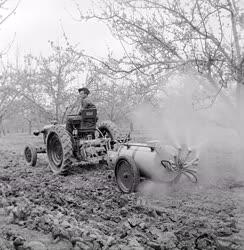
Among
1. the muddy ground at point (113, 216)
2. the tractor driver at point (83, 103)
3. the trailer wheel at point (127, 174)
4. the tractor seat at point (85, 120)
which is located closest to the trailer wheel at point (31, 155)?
the tractor driver at point (83, 103)

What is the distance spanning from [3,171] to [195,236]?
234 inches

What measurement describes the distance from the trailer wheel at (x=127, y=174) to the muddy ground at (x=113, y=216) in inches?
7.0

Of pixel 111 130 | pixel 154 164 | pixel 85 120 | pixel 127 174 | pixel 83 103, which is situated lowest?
pixel 127 174

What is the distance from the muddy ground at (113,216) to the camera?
3.99 meters

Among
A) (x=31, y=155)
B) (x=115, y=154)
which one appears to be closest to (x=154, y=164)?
(x=115, y=154)

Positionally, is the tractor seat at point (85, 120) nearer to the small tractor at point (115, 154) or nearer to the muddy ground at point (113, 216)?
the small tractor at point (115, 154)

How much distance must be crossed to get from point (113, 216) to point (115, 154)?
2504mm

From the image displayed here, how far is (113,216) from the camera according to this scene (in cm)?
513

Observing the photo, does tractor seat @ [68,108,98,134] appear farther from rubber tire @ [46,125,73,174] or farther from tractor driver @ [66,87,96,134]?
rubber tire @ [46,125,73,174]

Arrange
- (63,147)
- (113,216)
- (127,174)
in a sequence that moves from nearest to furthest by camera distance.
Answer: (113,216), (127,174), (63,147)

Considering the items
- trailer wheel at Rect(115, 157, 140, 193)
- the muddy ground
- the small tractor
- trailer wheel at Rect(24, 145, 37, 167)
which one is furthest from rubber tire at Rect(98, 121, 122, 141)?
trailer wheel at Rect(115, 157, 140, 193)

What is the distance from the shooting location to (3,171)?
8.84 metres

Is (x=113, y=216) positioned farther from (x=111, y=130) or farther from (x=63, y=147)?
(x=111, y=130)

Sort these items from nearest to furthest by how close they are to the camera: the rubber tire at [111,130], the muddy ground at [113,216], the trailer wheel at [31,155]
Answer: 1. the muddy ground at [113,216]
2. the rubber tire at [111,130]
3. the trailer wheel at [31,155]
